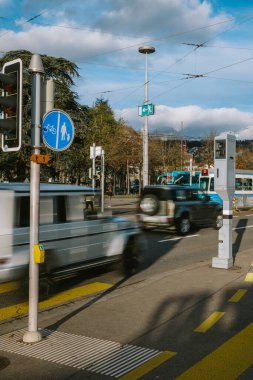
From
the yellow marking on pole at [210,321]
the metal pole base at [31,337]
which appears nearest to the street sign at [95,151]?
the yellow marking on pole at [210,321]

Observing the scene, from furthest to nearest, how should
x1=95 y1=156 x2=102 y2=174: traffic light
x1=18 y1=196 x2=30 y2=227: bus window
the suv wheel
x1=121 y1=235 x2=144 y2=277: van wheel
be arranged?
x1=95 y1=156 x2=102 y2=174: traffic light, the suv wheel, x1=121 y1=235 x2=144 y2=277: van wheel, x1=18 y1=196 x2=30 y2=227: bus window

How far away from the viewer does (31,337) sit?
199 inches

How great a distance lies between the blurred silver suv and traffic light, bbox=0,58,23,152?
11.8 metres

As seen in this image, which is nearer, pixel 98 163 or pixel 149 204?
pixel 149 204

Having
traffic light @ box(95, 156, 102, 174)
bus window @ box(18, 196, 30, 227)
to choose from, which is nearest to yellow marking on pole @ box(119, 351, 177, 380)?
bus window @ box(18, 196, 30, 227)

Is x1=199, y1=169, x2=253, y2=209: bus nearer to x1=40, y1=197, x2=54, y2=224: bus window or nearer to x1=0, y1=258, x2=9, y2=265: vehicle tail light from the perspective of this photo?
x1=40, y1=197, x2=54, y2=224: bus window

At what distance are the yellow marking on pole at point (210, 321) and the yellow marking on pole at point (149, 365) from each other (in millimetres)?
902

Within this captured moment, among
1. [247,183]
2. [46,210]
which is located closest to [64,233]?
[46,210]

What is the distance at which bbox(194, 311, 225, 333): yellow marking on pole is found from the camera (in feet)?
18.4

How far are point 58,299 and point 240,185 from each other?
85.8ft

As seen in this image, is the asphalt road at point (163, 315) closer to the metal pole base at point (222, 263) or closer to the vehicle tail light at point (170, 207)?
the metal pole base at point (222, 263)

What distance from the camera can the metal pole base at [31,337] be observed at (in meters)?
5.05

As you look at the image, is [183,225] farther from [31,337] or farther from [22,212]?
[31,337]

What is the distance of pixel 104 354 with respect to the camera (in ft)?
15.7
